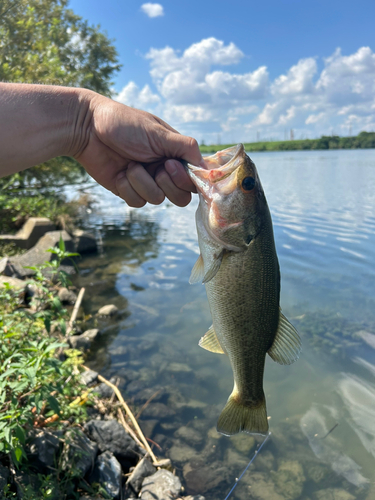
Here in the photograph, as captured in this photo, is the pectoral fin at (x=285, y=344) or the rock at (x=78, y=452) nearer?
the pectoral fin at (x=285, y=344)

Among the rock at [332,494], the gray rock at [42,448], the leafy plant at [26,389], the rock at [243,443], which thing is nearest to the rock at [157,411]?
the rock at [243,443]

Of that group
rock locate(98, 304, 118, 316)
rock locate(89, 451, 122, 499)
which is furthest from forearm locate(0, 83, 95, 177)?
rock locate(98, 304, 118, 316)

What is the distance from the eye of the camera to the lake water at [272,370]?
187 inches

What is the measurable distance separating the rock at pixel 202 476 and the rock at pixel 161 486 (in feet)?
1.56

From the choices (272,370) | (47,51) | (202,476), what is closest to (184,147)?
(202,476)

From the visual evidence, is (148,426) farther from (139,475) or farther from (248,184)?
(248,184)

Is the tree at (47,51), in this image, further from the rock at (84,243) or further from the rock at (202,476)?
the rock at (202,476)

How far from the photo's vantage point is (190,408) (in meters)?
5.82

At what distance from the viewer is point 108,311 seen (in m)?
8.94

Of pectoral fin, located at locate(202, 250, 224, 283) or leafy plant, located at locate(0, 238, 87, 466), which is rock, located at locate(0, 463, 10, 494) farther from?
pectoral fin, located at locate(202, 250, 224, 283)

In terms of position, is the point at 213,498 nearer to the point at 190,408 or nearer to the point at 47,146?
the point at 190,408

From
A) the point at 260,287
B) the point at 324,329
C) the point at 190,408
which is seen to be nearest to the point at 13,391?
the point at 260,287

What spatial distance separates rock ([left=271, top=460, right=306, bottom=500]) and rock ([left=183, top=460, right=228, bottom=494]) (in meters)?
0.70

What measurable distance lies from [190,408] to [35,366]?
3.57 metres
